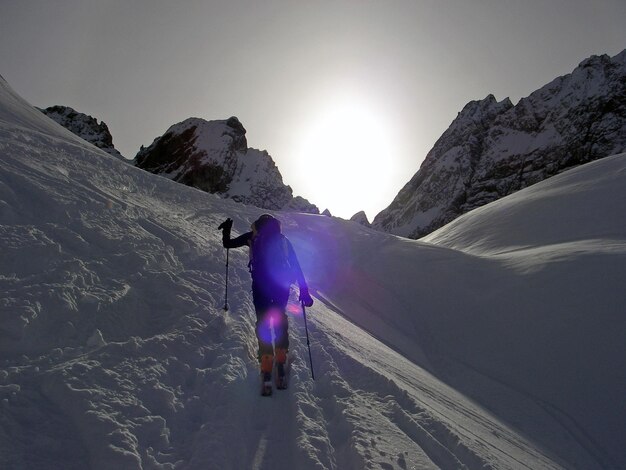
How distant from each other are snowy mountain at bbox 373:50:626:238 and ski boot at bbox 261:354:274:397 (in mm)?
101582

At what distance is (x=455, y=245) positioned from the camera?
65.9ft

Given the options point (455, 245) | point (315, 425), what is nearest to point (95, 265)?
point (315, 425)

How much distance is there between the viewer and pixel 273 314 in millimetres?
5184

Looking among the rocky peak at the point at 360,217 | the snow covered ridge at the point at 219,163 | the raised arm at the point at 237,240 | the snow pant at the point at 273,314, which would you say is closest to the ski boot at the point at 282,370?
the snow pant at the point at 273,314

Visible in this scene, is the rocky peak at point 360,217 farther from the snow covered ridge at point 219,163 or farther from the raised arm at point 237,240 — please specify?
the raised arm at point 237,240

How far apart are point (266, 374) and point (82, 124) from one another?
118m

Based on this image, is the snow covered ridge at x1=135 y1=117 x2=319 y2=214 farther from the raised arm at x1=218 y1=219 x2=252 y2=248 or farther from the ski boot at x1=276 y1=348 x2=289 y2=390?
the ski boot at x1=276 y1=348 x2=289 y2=390

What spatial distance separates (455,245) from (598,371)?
1208 centimetres

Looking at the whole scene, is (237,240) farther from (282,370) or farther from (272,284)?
(282,370)

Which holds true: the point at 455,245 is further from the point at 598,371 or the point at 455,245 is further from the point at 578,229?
the point at 598,371

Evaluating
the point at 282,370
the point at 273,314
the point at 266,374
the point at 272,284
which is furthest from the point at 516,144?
the point at 266,374

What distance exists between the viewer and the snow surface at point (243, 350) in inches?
130

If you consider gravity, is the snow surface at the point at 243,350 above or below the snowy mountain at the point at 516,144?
below

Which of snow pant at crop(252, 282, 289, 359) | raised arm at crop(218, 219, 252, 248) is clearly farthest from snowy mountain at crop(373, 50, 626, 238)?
snow pant at crop(252, 282, 289, 359)
